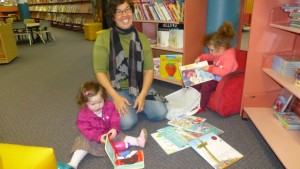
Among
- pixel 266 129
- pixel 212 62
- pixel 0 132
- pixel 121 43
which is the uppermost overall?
pixel 121 43

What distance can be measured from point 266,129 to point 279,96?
1.55 ft

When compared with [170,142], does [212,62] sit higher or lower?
higher

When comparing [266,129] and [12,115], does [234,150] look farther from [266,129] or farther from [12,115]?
[12,115]

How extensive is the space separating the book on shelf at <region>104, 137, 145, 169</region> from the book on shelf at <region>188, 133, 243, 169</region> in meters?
0.42

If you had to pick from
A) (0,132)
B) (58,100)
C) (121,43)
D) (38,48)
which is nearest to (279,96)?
(121,43)

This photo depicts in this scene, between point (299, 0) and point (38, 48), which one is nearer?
point (299, 0)

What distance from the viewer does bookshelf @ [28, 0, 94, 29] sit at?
8.80m

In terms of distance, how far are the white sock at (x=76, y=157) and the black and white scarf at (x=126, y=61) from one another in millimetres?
682

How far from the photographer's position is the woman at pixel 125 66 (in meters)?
2.01

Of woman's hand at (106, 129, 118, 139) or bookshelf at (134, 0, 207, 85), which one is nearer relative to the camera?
woman's hand at (106, 129, 118, 139)

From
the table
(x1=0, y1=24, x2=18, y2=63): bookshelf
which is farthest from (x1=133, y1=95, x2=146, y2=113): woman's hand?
the table

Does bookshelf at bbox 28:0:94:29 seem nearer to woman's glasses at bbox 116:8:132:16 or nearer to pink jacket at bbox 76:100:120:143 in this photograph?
woman's glasses at bbox 116:8:132:16

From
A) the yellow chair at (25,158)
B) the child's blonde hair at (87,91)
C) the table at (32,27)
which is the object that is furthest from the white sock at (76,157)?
the table at (32,27)

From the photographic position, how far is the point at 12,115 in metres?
2.57
